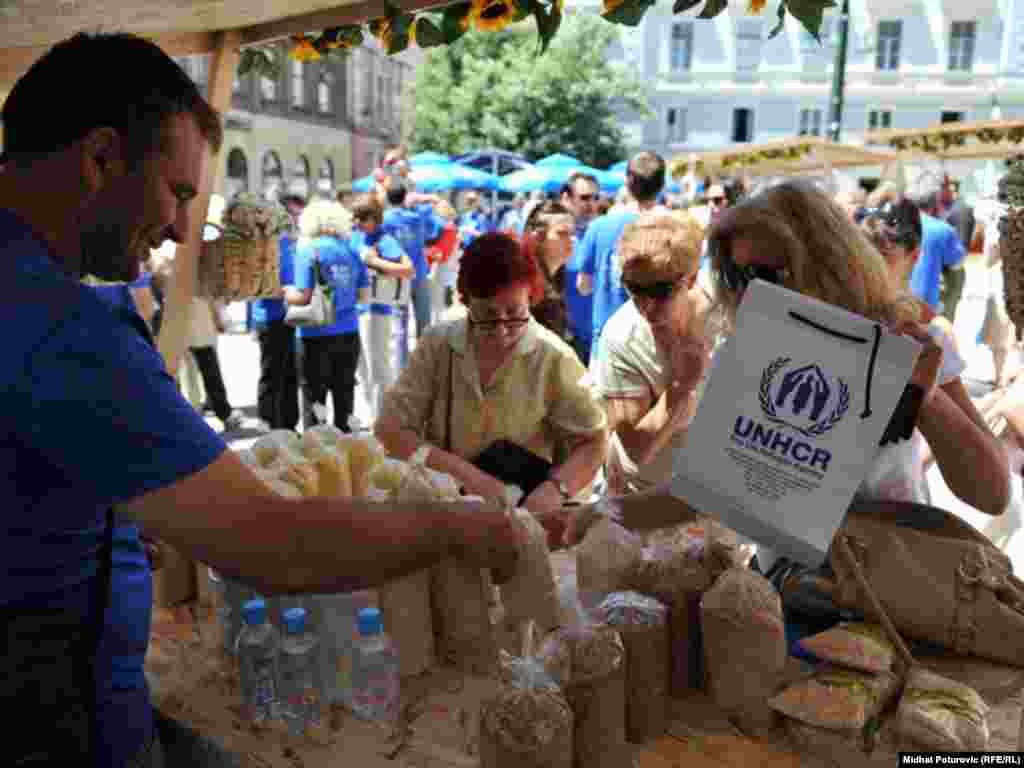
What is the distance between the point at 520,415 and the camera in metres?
2.78

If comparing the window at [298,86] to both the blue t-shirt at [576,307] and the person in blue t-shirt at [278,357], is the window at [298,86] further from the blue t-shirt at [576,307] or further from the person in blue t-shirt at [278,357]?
the blue t-shirt at [576,307]

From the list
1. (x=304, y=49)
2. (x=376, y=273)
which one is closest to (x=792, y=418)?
(x=304, y=49)

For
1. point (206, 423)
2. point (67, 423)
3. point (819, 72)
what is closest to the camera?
point (67, 423)

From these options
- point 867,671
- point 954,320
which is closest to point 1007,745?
point 867,671

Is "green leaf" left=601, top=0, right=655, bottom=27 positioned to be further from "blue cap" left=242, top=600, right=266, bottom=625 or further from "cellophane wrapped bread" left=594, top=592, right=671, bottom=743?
"blue cap" left=242, top=600, right=266, bottom=625

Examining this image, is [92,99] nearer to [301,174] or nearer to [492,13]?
[492,13]

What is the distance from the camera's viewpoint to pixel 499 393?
2.76 meters

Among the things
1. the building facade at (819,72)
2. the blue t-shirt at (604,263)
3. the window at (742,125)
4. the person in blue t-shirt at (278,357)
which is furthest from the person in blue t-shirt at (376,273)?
the window at (742,125)

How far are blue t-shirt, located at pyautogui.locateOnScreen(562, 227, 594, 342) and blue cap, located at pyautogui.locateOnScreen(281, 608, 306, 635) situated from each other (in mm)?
4567

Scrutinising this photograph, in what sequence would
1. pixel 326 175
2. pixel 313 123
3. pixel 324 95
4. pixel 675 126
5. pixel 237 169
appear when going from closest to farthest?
pixel 237 169
pixel 313 123
pixel 324 95
pixel 326 175
pixel 675 126

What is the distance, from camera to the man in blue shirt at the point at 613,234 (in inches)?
212

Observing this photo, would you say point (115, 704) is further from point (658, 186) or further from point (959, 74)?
point (959, 74)

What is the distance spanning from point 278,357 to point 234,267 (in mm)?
2636

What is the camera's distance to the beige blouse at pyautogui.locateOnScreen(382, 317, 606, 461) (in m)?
2.77
